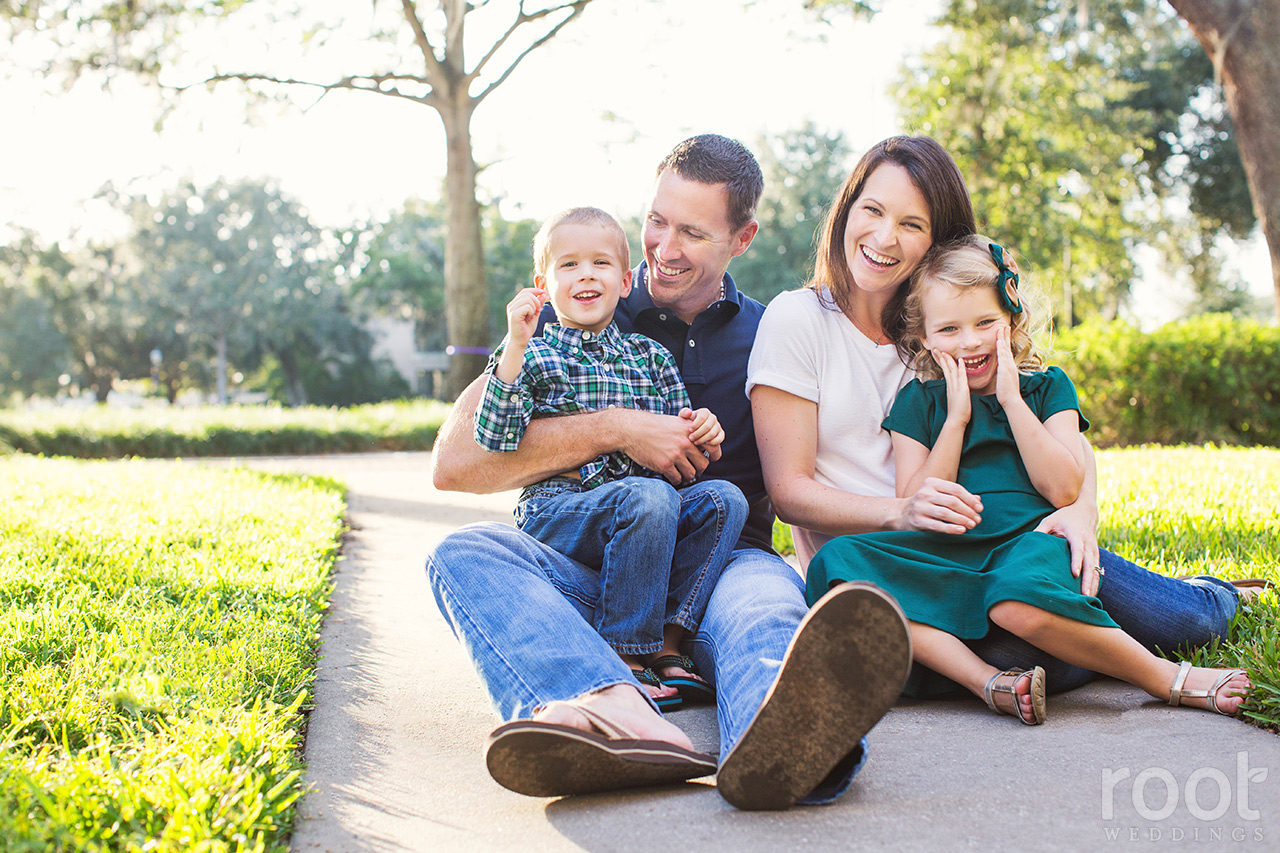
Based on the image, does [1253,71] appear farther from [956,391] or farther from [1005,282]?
[956,391]

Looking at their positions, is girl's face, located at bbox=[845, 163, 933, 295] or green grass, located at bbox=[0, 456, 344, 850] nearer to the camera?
green grass, located at bbox=[0, 456, 344, 850]

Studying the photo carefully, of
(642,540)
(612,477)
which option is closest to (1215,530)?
(612,477)

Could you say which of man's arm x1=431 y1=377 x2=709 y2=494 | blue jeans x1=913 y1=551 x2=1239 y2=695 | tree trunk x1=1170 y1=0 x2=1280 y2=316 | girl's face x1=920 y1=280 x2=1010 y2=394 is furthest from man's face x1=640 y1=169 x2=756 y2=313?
tree trunk x1=1170 y1=0 x2=1280 y2=316

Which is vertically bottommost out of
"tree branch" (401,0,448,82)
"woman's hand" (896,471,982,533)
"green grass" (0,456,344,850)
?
"green grass" (0,456,344,850)

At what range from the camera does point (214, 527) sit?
15.8 ft

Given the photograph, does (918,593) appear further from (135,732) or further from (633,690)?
(135,732)

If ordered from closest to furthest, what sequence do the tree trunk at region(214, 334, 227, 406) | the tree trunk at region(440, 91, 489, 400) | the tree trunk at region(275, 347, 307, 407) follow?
the tree trunk at region(440, 91, 489, 400) → the tree trunk at region(214, 334, 227, 406) → the tree trunk at region(275, 347, 307, 407)

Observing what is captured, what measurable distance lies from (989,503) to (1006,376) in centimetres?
36

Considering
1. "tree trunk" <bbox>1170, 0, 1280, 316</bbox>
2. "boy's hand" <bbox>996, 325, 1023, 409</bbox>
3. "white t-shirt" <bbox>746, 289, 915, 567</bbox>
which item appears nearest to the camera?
"boy's hand" <bbox>996, 325, 1023, 409</bbox>

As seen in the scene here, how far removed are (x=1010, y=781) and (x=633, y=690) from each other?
0.79 m

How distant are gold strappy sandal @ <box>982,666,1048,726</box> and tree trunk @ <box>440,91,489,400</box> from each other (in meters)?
11.4

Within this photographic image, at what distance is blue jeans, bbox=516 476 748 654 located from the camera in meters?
2.44

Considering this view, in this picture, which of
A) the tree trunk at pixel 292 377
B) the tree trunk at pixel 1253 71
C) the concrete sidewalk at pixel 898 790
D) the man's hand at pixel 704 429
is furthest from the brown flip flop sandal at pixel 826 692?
the tree trunk at pixel 292 377

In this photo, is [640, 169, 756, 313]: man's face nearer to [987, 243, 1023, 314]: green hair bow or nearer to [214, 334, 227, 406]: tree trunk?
[987, 243, 1023, 314]: green hair bow
